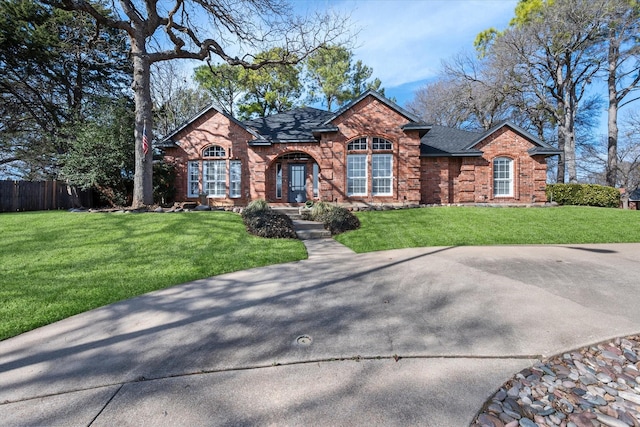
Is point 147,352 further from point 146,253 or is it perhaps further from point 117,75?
point 117,75

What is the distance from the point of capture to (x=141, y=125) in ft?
41.8

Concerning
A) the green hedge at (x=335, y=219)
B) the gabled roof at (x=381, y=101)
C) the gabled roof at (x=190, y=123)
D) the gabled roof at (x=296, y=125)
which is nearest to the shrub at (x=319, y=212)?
the green hedge at (x=335, y=219)

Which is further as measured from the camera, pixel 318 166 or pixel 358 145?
pixel 318 166

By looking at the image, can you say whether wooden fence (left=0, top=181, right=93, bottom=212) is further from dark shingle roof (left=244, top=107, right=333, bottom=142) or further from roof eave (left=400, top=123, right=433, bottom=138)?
roof eave (left=400, top=123, right=433, bottom=138)

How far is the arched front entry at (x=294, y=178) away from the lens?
1645 centimetres

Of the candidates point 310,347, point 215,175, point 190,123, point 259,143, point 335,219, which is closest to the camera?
point 310,347

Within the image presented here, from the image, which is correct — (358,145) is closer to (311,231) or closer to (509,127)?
(311,231)

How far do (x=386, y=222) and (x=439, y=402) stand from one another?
9.50m

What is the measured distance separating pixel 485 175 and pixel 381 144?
624 cm

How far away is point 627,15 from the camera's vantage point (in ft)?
61.2

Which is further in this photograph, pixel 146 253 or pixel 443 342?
pixel 146 253

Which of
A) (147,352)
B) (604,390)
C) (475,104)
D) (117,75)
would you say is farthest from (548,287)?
(117,75)

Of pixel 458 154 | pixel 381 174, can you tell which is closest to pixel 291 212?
pixel 381 174

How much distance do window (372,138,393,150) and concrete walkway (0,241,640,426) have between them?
10713 mm
